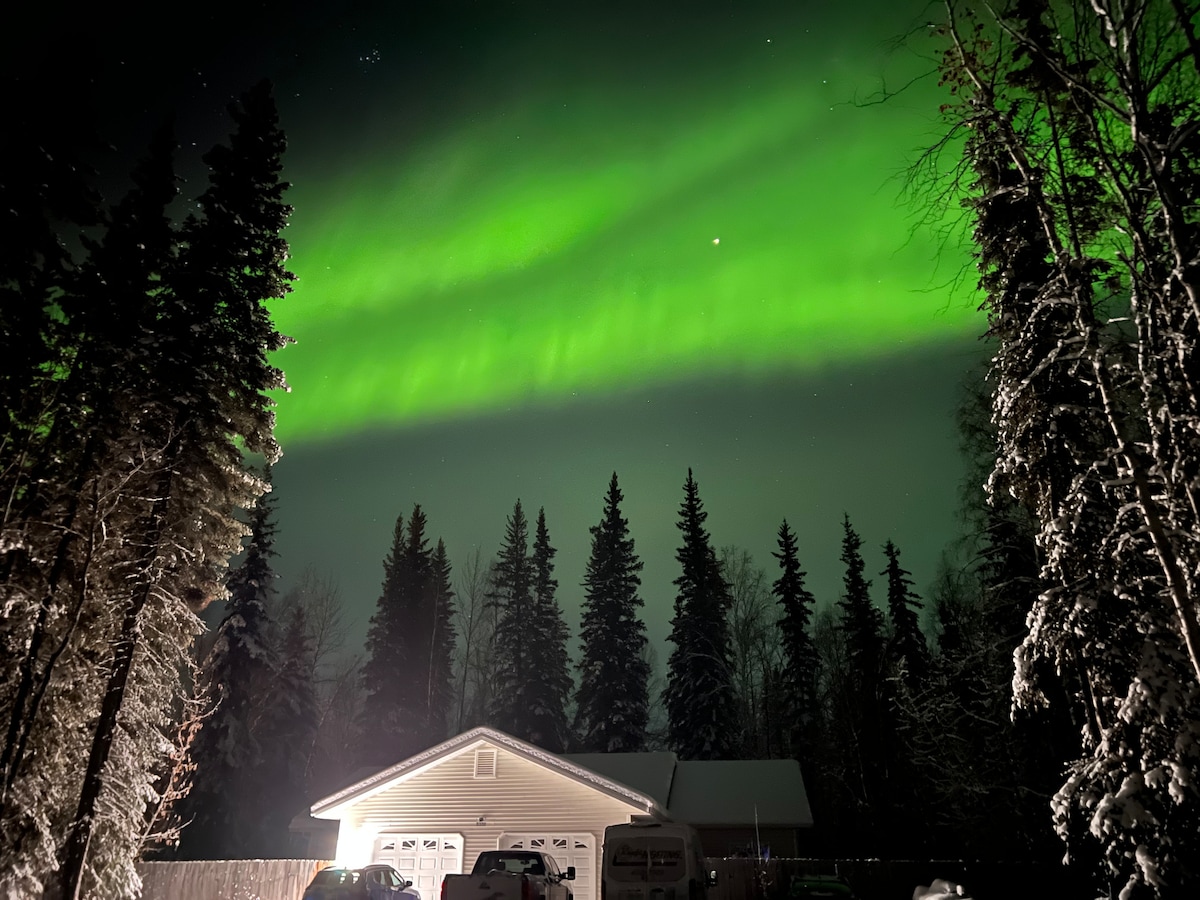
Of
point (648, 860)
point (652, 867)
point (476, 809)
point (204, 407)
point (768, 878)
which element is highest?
point (204, 407)

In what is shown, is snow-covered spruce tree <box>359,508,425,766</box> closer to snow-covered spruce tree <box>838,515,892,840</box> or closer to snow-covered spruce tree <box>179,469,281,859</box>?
snow-covered spruce tree <box>179,469,281,859</box>

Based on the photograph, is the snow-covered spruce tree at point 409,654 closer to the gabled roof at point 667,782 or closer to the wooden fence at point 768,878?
the gabled roof at point 667,782

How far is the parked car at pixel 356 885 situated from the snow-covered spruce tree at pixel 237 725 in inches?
675

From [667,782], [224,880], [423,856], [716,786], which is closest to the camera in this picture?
[224,880]

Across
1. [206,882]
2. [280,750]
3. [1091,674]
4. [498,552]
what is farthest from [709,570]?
[1091,674]

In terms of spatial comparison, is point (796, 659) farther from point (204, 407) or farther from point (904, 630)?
point (204, 407)

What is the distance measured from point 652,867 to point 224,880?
1144 cm

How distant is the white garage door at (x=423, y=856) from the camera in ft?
75.6

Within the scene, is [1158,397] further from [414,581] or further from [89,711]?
[414,581]

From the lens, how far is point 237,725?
1355 inches

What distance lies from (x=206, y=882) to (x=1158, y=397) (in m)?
21.8

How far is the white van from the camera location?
14.3 m

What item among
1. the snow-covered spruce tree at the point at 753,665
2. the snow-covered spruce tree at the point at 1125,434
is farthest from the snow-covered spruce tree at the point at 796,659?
the snow-covered spruce tree at the point at 1125,434

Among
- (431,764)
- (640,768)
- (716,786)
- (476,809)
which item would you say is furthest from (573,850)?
(716,786)
